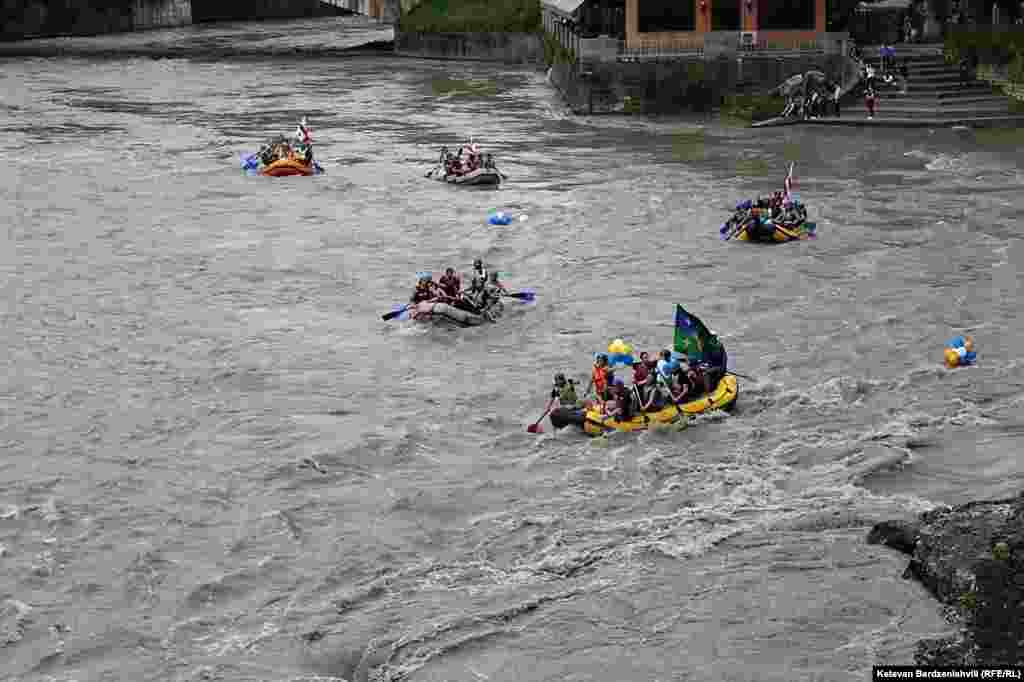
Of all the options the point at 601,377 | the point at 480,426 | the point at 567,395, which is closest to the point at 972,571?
the point at 601,377

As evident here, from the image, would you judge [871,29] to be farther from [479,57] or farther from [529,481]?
[529,481]

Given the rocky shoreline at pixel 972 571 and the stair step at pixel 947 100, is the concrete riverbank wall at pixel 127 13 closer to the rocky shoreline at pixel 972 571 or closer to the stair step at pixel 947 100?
the stair step at pixel 947 100

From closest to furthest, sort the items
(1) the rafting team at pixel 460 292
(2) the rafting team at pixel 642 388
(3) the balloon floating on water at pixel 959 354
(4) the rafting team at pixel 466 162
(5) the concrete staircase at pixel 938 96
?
(2) the rafting team at pixel 642 388 → (3) the balloon floating on water at pixel 959 354 → (1) the rafting team at pixel 460 292 → (4) the rafting team at pixel 466 162 → (5) the concrete staircase at pixel 938 96

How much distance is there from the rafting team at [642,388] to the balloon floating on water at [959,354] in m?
4.97

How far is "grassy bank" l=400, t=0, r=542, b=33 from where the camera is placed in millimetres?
94125

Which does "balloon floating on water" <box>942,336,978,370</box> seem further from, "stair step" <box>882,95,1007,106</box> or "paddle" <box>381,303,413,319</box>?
"stair step" <box>882,95,1007,106</box>

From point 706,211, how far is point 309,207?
39.6 ft

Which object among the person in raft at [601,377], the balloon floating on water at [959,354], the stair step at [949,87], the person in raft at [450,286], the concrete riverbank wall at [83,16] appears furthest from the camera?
the concrete riverbank wall at [83,16]

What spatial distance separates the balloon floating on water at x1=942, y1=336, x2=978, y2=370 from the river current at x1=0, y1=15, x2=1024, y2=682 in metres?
0.20

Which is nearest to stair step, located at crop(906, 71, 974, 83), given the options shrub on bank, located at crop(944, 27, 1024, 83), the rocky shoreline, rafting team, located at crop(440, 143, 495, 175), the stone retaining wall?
shrub on bank, located at crop(944, 27, 1024, 83)

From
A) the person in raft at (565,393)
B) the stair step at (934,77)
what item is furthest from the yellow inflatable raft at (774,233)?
the stair step at (934,77)

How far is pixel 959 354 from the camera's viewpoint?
29.3 meters

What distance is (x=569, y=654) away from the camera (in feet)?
64.1

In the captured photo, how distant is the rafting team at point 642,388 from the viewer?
26.3 m
